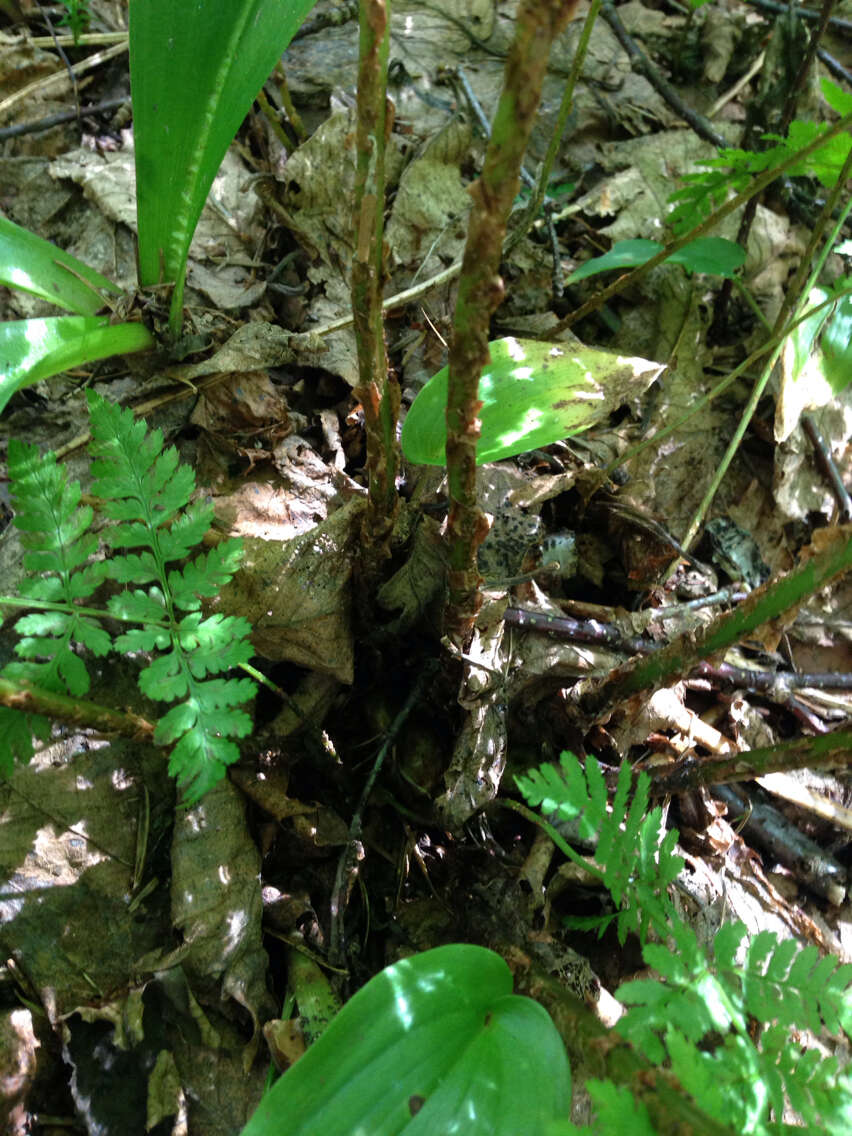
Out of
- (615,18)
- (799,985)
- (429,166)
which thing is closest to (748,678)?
(799,985)

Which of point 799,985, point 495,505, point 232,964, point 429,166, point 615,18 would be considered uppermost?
point 615,18

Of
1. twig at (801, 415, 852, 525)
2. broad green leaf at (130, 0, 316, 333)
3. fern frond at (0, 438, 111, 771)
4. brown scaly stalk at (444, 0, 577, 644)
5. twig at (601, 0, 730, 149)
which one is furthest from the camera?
twig at (601, 0, 730, 149)

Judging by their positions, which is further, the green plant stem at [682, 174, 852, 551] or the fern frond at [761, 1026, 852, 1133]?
the green plant stem at [682, 174, 852, 551]

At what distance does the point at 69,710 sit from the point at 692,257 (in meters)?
1.49

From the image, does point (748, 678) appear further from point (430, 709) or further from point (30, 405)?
point (30, 405)

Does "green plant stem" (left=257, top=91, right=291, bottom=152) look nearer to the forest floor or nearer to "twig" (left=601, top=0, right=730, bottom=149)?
the forest floor

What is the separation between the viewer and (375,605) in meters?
1.30

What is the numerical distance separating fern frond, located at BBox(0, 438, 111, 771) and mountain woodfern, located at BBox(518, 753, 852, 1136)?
71cm

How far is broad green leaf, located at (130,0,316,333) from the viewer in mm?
1227

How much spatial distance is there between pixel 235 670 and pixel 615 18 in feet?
7.62

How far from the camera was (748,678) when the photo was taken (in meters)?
1.45

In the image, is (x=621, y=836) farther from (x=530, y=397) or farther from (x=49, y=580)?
(x=49, y=580)

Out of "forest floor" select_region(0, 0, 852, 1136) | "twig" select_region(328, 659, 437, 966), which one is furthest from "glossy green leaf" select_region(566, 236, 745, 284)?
"twig" select_region(328, 659, 437, 966)

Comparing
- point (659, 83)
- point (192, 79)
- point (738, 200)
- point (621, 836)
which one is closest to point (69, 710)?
point (621, 836)
